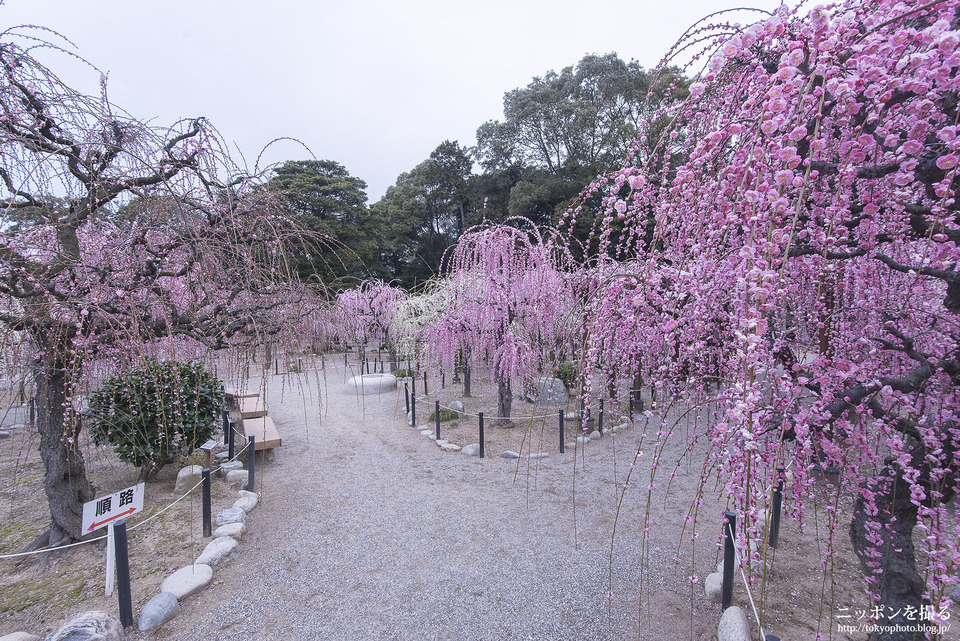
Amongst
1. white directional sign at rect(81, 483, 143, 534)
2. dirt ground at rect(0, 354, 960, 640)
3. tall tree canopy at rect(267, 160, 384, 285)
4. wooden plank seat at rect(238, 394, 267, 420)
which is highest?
tall tree canopy at rect(267, 160, 384, 285)

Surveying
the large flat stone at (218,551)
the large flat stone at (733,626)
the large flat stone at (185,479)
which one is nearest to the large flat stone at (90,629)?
the large flat stone at (218,551)

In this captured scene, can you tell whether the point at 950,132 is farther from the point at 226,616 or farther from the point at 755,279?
the point at 226,616

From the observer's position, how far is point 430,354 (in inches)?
325

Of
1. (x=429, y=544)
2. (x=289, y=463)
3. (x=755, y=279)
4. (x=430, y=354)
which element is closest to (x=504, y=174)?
(x=430, y=354)

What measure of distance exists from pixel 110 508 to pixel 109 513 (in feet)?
0.10

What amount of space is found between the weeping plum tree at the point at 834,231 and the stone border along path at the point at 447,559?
975mm

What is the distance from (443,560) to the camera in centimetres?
328

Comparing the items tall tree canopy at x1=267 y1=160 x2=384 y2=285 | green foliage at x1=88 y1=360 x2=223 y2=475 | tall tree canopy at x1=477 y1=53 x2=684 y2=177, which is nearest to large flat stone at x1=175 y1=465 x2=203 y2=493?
green foliage at x1=88 y1=360 x2=223 y2=475

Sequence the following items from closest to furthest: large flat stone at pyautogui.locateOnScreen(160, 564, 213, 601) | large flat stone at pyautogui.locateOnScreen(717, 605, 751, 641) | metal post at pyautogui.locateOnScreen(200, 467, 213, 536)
→ large flat stone at pyautogui.locateOnScreen(717, 605, 751, 641) < large flat stone at pyautogui.locateOnScreen(160, 564, 213, 601) < metal post at pyautogui.locateOnScreen(200, 467, 213, 536)

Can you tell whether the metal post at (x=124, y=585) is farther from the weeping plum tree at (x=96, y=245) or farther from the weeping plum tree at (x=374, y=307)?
the weeping plum tree at (x=374, y=307)

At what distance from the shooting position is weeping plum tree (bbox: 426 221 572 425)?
21.1ft

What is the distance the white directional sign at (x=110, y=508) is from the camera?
262cm

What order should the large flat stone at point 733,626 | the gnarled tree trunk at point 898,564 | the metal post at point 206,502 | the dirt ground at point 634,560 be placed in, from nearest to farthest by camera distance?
the gnarled tree trunk at point 898,564 → the large flat stone at point 733,626 → the dirt ground at point 634,560 → the metal post at point 206,502

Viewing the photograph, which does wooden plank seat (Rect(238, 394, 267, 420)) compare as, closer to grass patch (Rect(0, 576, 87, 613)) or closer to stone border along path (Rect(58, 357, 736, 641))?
stone border along path (Rect(58, 357, 736, 641))
